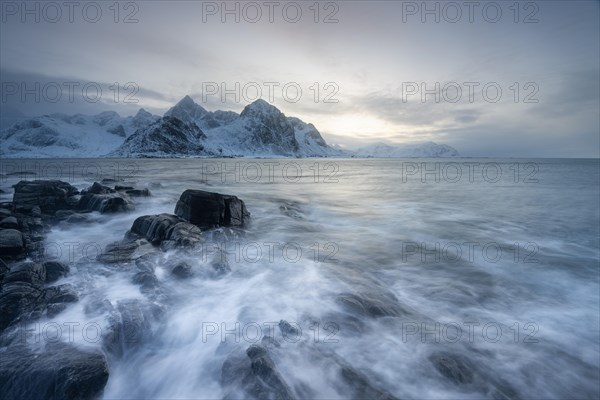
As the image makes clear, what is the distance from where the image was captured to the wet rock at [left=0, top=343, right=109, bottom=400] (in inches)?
145

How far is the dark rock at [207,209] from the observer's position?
11203 mm

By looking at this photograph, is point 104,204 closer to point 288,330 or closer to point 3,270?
point 3,270

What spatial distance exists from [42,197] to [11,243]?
738 cm

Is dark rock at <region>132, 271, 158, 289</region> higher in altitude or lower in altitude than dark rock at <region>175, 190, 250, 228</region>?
lower

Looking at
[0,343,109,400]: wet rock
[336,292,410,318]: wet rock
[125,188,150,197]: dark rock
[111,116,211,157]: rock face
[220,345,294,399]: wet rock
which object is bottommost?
[220,345,294,399]: wet rock

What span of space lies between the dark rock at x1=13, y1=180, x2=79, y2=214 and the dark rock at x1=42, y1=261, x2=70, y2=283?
25.9ft

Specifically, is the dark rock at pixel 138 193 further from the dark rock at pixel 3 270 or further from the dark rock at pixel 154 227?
the dark rock at pixel 3 270

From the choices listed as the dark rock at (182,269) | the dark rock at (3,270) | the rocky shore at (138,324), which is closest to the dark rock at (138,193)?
the rocky shore at (138,324)

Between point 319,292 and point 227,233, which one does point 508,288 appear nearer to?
point 319,292

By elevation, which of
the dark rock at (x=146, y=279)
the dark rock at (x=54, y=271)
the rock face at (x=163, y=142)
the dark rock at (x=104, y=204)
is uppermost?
the rock face at (x=163, y=142)

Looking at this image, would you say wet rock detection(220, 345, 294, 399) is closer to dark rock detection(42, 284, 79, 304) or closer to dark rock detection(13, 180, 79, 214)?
dark rock detection(42, 284, 79, 304)

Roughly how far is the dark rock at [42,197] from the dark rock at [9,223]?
143 inches

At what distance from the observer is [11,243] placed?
307 inches

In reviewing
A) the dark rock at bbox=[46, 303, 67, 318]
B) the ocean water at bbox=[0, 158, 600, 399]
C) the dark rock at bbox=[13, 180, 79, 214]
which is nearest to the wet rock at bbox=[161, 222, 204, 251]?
the ocean water at bbox=[0, 158, 600, 399]
